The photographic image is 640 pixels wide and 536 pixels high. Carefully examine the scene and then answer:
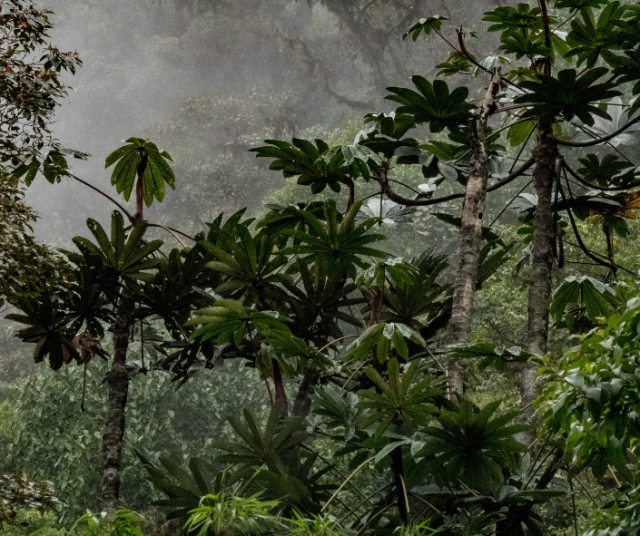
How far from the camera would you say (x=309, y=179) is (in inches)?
114

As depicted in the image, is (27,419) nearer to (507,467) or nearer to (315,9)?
(507,467)

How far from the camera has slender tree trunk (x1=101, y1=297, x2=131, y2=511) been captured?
2.57 metres

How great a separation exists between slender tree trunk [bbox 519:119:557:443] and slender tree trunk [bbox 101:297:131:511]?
1.42 m

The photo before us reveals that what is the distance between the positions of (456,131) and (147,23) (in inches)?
1073

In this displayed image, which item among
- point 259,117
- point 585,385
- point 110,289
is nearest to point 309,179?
point 110,289

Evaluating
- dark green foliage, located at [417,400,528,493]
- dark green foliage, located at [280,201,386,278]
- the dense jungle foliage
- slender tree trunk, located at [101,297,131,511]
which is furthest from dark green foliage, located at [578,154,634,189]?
slender tree trunk, located at [101,297,131,511]

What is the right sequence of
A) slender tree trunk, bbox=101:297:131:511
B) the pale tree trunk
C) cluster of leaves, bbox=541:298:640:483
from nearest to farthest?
cluster of leaves, bbox=541:298:640:483 < the pale tree trunk < slender tree trunk, bbox=101:297:131:511

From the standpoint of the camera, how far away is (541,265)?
2475 mm

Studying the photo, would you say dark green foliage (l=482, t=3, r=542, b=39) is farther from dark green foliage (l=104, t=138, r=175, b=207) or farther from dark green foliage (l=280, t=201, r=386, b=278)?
dark green foliage (l=104, t=138, r=175, b=207)

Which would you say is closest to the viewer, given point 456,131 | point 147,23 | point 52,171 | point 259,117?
point 456,131

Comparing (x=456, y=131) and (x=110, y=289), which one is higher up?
(x=456, y=131)

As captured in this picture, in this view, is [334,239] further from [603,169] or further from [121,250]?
[603,169]

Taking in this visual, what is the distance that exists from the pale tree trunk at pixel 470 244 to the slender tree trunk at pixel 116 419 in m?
1.26

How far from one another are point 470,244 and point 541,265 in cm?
29
